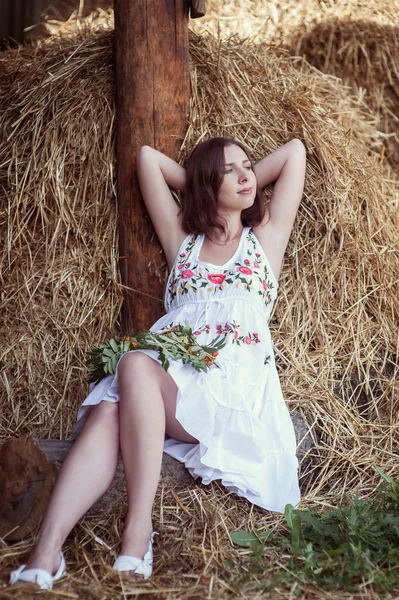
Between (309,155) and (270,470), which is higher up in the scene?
(309,155)

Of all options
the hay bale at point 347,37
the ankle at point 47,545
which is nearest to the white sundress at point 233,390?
the ankle at point 47,545

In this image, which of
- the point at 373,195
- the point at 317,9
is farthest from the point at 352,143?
the point at 317,9

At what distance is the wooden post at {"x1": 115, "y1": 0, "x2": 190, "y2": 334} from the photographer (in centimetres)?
303

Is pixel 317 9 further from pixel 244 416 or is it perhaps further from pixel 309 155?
pixel 244 416

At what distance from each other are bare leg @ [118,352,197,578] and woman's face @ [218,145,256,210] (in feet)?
2.64

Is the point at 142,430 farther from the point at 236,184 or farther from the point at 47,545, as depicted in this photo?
the point at 236,184

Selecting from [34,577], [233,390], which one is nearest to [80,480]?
[34,577]

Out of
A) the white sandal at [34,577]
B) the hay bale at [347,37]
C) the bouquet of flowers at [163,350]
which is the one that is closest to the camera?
the white sandal at [34,577]

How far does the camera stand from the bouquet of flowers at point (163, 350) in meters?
2.46

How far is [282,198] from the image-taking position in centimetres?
300

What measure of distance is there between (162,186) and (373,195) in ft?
3.36

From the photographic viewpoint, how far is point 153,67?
9.96 ft

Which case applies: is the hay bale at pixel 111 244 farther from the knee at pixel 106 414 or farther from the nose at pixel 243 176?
the knee at pixel 106 414

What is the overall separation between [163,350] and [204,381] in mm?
175
